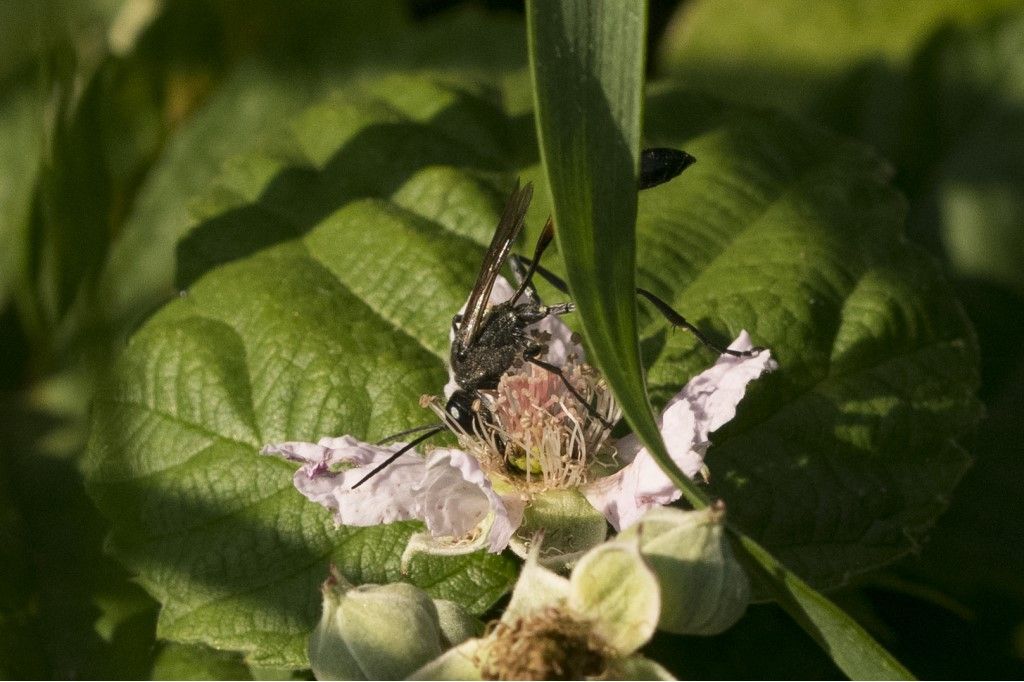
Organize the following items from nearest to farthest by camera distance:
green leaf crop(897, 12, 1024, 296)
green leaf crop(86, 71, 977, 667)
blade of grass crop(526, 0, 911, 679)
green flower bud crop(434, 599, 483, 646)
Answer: blade of grass crop(526, 0, 911, 679) → green flower bud crop(434, 599, 483, 646) → green leaf crop(86, 71, 977, 667) → green leaf crop(897, 12, 1024, 296)

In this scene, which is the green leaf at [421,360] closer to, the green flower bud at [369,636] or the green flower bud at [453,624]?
the green flower bud at [453,624]

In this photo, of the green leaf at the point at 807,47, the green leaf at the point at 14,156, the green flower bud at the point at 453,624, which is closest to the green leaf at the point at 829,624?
the green flower bud at the point at 453,624

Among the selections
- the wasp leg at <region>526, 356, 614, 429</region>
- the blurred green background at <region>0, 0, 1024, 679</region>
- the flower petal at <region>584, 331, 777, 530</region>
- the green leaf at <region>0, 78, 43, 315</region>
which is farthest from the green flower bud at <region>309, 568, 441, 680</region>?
the green leaf at <region>0, 78, 43, 315</region>

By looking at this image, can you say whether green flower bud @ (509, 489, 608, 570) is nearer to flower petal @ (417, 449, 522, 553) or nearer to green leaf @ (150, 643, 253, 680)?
flower petal @ (417, 449, 522, 553)

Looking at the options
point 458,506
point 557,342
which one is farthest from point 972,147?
point 458,506

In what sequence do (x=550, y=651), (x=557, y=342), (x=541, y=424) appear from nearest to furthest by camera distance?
(x=550, y=651)
(x=541, y=424)
(x=557, y=342)

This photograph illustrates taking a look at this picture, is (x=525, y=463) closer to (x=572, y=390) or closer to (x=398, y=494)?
(x=572, y=390)

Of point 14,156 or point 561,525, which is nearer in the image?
point 561,525
